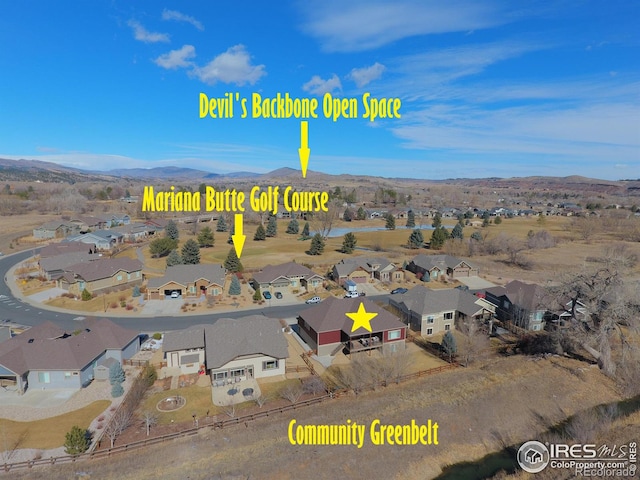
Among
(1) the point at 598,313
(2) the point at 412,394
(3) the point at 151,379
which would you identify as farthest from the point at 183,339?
(1) the point at 598,313

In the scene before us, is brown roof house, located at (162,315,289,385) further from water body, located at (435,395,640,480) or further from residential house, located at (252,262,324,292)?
residential house, located at (252,262,324,292)

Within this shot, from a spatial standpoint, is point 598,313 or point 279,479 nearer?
point 279,479

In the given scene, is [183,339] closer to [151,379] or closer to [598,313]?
[151,379]

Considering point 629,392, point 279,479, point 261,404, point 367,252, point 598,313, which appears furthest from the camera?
point 367,252

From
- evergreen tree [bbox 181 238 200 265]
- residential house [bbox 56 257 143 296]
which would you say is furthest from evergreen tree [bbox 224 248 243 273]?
residential house [bbox 56 257 143 296]

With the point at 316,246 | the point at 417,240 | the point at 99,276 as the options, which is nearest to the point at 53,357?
the point at 99,276

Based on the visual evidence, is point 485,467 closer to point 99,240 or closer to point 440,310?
point 440,310

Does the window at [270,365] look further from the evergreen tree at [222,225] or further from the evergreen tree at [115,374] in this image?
the evergreen tree at [222,225]

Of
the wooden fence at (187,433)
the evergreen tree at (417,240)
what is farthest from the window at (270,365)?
the evergreen tree at (417,240)
